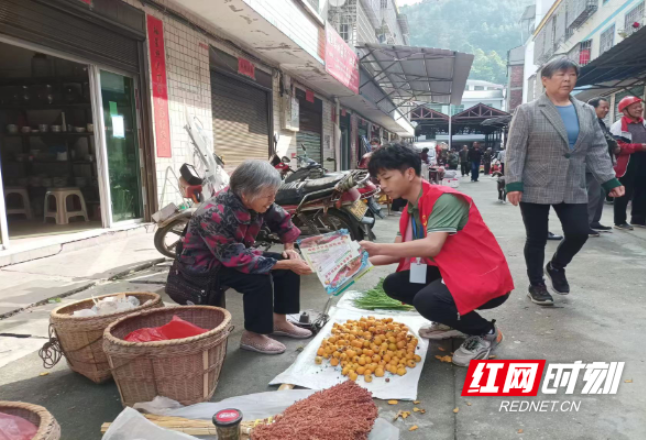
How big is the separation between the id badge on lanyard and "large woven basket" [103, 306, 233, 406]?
1.09 m

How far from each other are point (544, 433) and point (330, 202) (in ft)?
10.5

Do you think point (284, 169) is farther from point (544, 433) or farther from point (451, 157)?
point (451, 157)

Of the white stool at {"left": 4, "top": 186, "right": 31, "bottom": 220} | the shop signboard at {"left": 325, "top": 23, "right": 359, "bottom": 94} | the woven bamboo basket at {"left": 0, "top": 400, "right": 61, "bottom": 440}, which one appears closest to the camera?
the woven bamboo basket at {"left": 0, "top": 400, "right": 61, "bottom": 440}

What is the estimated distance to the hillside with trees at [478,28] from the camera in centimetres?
8012

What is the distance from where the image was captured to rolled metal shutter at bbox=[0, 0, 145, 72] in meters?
4.45

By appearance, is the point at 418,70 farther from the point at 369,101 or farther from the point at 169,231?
the point at 169,231

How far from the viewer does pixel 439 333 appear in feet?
9.00

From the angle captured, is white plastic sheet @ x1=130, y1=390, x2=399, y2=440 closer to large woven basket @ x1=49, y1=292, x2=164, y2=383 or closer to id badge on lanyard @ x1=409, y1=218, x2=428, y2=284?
large woven basket @ x1=49, y1=292, x2=164, y2=383

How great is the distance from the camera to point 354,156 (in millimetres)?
20828

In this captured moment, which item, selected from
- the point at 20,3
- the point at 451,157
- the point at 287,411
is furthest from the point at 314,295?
the point at 451,157

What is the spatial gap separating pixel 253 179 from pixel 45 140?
272 inches

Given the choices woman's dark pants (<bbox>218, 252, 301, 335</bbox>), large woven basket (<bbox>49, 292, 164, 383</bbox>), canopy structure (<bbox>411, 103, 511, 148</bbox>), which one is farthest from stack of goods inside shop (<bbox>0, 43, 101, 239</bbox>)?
canopy structure (<bbox>411, 103, 511, 148</bbox>)

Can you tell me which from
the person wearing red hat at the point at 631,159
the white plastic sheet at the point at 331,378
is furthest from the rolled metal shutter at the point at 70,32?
the person wearing red hat at the point at 631,159

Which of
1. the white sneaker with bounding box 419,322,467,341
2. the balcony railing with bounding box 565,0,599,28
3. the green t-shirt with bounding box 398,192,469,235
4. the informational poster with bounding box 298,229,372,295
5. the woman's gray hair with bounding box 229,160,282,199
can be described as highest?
the balcony railing with bounding box 565,0,599,28
